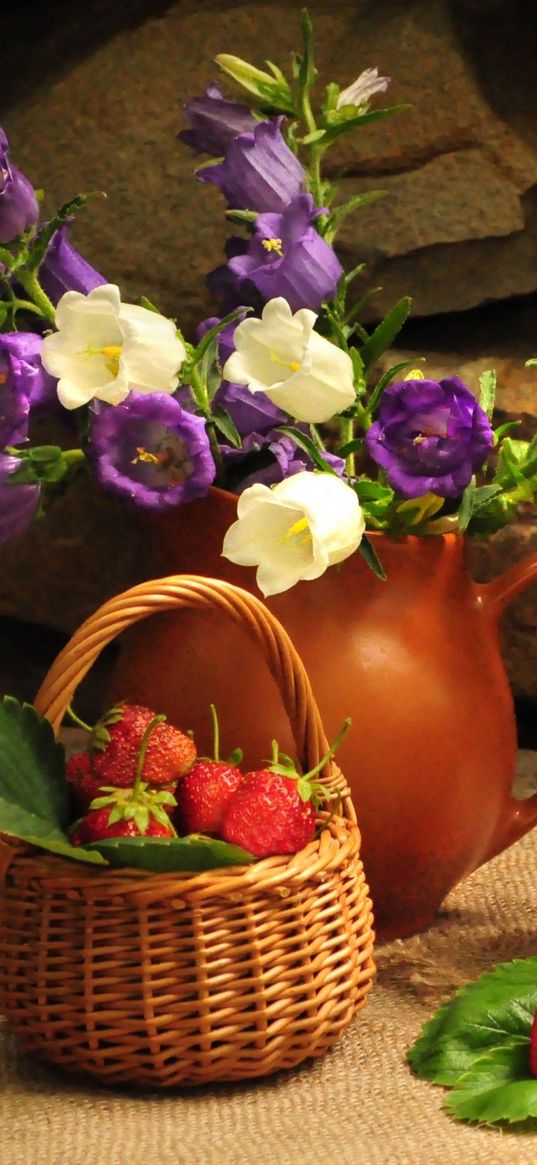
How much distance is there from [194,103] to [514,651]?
0.67 meters

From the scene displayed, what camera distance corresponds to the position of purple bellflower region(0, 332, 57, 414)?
3.02 feet

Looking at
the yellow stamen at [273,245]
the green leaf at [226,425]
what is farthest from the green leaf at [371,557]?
the yellow stamen at [273,245]

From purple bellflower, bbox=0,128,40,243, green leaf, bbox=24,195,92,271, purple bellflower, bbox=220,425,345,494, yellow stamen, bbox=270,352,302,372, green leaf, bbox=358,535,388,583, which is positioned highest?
purple bellflower, bbox=0,128,40,243

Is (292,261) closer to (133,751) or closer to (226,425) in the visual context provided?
(226,425)

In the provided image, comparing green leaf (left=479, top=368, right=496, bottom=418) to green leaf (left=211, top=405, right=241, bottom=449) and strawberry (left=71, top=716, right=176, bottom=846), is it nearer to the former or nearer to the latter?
green leaf (left=211, top=405, right=241, bottom=449)

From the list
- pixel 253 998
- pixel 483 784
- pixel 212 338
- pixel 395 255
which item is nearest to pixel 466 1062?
pixel 253 998

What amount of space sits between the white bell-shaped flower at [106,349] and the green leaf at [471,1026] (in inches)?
17.9

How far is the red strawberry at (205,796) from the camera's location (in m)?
0.82

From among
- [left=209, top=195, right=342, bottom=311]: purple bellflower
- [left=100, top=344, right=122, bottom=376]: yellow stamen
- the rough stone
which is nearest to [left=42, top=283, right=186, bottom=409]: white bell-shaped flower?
[left=100, top=344, right=122, bottom=376]: yellow stamen

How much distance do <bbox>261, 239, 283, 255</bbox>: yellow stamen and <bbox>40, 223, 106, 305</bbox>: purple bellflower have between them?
0.13m

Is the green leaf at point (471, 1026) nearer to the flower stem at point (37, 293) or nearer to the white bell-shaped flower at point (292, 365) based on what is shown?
the white bell-shaped flower at point (292, 365)

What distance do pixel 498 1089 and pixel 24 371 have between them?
1.80 feet

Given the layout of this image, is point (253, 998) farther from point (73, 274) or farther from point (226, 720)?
point (73, 274)

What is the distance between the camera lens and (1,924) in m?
0.82
